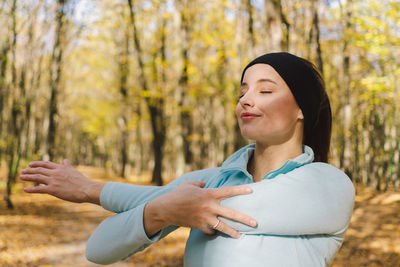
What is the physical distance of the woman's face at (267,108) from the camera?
1467 mm

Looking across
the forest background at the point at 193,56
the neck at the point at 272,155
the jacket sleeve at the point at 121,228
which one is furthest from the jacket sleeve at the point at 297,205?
the forest background at the point at 193,56

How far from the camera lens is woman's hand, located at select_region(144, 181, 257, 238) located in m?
1.28

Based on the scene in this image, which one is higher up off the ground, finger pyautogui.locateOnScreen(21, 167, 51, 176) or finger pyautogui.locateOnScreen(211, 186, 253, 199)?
finger pyautogui.locateOnScreen(21, 167, 51, 176)

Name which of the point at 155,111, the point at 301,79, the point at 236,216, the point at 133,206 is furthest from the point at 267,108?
the point at 155,111

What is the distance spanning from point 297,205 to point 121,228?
67 centimetres

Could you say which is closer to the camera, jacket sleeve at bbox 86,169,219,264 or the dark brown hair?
jacket sleeve at bbox 86,169,219,264

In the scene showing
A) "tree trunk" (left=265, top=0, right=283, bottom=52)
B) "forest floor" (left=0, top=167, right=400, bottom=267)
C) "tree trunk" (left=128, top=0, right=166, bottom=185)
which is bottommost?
"forest floor" (left=0, top=167, right=400, bottom=267)

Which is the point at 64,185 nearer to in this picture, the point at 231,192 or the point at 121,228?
the point at 121,228

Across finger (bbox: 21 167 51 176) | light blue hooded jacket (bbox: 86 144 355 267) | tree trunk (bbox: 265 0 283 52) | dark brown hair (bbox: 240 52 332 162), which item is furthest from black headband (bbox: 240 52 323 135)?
tree trunk (bbox: 265 0 283 52)

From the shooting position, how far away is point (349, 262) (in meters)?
6.75

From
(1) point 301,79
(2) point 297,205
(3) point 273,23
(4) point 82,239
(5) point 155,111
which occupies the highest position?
(3) point 273,23

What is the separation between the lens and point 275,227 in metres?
1.25

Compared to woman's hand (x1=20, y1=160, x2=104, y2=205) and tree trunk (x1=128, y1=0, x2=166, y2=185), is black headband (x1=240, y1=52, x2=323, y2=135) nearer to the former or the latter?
woman's hand (x1=20, y1=160, x2=104, y2=205)

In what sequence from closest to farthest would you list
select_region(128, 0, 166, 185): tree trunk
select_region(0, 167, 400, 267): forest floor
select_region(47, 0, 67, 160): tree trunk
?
select_region(0, 167, 400, 267): forest floor
select_region(128, 0, 166, 185): tree trunk
select_region(47, 0, 67, 160): tree trunk
